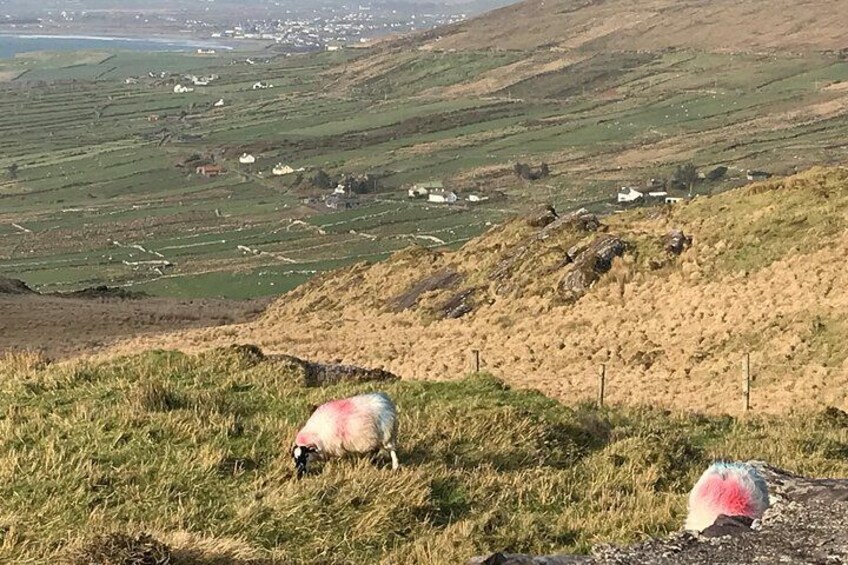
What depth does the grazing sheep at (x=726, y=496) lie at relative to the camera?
7.57 metres

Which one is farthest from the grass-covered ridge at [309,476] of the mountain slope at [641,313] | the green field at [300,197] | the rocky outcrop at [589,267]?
the green field at [300,197]

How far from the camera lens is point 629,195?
130500 mm

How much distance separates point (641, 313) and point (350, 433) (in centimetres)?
2252

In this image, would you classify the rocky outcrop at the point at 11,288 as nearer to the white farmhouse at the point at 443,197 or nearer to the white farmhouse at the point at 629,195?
the white farmhouse at the point at 629,195

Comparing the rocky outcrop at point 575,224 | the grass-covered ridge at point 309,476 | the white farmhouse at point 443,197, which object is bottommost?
the white farmhouse at point 443,197

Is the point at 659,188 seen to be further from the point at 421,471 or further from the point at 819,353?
the point at 421,471

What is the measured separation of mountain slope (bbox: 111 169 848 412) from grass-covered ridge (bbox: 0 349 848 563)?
914cm

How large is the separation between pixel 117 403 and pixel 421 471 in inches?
193

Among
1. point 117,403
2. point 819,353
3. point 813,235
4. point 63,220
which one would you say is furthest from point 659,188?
point 117,403

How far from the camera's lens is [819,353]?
76.1 feet

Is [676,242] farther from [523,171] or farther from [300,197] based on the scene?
[300,197]

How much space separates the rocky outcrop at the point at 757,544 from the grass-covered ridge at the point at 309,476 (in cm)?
162

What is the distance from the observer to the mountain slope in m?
24.0

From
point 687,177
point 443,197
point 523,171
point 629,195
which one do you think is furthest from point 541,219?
point 523,171
